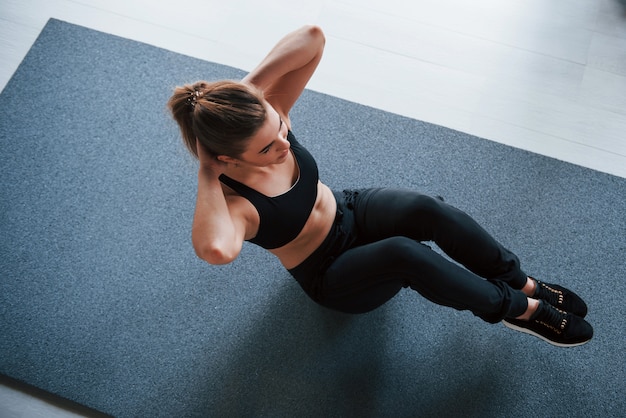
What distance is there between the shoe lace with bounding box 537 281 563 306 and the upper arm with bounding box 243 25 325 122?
0.91m

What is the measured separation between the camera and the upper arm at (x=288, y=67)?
1.58 meters

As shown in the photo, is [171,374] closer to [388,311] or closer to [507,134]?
[388,311]

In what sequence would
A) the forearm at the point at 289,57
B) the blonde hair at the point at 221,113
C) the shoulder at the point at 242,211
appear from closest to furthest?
the blonde hair at the point at 221,113, the shoulder at the point at 242,211, the forearm at the point at 289,57

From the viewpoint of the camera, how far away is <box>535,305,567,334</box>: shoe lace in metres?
1.67

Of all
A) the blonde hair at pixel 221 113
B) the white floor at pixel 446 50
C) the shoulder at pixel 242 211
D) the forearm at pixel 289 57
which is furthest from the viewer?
the white floor at pixel 446 50

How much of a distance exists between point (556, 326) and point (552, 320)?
2cm

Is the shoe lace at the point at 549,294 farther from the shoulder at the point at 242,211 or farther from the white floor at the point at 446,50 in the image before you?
the shoulder at the point at 242,211

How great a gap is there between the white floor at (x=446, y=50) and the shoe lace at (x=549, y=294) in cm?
57

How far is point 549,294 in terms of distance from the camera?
1726 millimetres

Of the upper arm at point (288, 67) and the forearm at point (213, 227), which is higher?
the upper arm at point (288, 67)

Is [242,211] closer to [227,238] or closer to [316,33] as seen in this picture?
[227,238]

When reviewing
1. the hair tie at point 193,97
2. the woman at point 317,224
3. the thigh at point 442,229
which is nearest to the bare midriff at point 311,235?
the woman at point 317,224

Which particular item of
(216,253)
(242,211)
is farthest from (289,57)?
(216,253)

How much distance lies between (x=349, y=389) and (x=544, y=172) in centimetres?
102
